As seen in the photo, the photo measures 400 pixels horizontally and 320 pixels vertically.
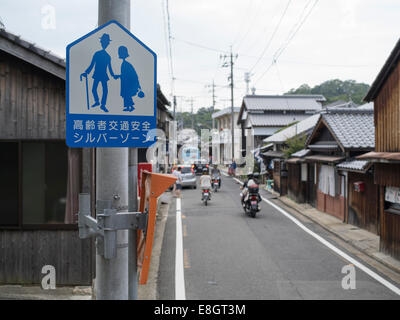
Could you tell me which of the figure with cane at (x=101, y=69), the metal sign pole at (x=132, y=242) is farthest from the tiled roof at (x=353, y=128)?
the figure with cane at (x=101, y=69)

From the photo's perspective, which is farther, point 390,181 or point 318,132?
point 318,132

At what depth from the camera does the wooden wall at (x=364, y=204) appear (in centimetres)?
1336

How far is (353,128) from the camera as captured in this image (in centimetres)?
1641

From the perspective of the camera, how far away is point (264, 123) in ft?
146

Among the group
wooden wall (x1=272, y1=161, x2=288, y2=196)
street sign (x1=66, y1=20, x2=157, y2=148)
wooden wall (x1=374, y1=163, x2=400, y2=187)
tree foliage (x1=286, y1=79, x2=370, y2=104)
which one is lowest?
wooden wall (x1=272, y1=161, x2=288, y2=196)

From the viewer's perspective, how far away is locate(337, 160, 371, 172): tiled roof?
13.0m

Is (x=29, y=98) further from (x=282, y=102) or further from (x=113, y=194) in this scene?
(x=282, y=102)

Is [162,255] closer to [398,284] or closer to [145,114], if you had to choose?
[398,284]

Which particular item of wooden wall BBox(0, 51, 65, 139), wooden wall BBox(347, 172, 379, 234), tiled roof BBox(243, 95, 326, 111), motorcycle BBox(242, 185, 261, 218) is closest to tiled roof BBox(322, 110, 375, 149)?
wooden wall BBox(347, 172, 379, 234)

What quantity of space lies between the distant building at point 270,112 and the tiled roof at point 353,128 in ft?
87.4

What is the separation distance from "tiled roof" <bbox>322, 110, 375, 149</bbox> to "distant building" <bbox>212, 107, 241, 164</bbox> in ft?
119

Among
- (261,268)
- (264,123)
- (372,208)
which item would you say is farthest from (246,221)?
(264,123)

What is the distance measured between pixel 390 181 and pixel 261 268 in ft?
14.1

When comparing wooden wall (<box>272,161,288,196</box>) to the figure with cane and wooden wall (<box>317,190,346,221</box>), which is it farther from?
the figure with cane
